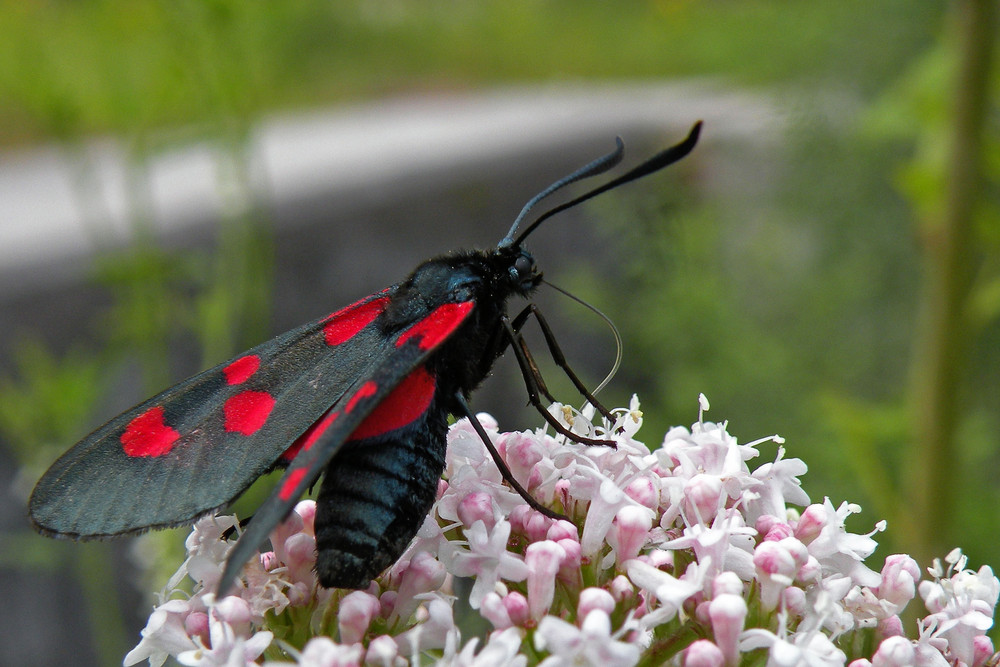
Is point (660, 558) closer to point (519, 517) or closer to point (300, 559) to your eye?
point (519, 517)

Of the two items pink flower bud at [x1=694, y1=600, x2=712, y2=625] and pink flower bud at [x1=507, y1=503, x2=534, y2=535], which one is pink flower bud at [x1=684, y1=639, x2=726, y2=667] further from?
pink flower bud at [x1=507, y1=503, x2=534, y2=535]


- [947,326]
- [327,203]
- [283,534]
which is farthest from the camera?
[327,203]

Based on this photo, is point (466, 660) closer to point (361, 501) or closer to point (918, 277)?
point (361, 501)

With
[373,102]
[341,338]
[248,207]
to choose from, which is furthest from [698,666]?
[373,102]

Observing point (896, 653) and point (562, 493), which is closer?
point (896, 653)

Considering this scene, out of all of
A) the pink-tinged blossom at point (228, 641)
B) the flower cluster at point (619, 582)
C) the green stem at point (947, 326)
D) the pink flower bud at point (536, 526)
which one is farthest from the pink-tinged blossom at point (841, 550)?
the green stem at point (947, 326)

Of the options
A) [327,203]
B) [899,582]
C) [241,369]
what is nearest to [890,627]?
[899,582]
